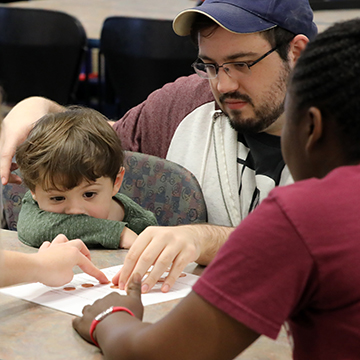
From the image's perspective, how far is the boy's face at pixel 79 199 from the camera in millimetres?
1516

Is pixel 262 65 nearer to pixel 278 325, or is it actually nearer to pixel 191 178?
pixel 191 178

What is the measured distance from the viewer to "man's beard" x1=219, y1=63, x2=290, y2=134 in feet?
5.66

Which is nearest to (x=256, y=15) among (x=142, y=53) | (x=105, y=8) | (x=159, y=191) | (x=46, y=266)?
(x=159, y=191)

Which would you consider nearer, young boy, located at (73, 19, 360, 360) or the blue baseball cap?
young boy, located at (73, 19, 360, 360)

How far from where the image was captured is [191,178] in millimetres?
1721

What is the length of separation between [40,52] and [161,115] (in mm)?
1844

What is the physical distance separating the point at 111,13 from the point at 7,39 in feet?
3.86

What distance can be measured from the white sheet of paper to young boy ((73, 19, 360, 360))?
317 millimetres

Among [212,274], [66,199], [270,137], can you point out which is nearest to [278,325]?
[212,274]

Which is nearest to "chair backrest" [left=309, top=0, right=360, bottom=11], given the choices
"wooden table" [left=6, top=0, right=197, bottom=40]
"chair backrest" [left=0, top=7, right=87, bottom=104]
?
"wooden table" [left=6, top=0, right=197, bottom=40]

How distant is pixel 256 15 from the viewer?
1.69m

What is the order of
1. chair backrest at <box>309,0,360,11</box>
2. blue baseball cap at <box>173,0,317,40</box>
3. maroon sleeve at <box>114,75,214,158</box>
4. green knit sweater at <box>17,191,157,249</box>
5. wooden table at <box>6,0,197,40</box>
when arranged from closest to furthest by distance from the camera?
green knit sweater at <box>17,191,157,249</box>
blue baseball cap at <box>173,0,317,40</box>
maroon sleeve at <box>114,75,214,158</box>
wooden table at <box>6,0,197,40</box>
chair backrest at <box>309,0,360,11</box>

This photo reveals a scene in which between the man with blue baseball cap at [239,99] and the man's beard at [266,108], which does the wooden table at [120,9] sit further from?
the man's beard at [266,108]

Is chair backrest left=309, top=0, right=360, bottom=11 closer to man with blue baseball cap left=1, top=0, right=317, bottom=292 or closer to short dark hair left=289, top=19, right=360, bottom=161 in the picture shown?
man with blue baseball cap left=1, top=0, right=317, bottom=292
